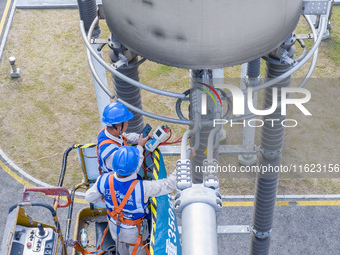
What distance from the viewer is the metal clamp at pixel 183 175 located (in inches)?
236

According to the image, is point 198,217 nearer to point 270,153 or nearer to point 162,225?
point 162,225

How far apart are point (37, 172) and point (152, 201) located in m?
8.66

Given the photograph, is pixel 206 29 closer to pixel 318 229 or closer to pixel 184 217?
pixel 184 217

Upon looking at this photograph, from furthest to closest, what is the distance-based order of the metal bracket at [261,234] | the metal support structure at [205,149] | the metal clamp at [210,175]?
the metal bracket at [261,234] → the metal clamp at [210,175] → the metal support structure at [205,149]

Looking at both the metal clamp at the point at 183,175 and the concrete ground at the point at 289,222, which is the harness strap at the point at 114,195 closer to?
the metal clamp at the point at 183,175

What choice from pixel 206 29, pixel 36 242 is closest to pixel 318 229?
pixel 36 242

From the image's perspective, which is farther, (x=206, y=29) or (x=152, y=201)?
(x=152, y=201)

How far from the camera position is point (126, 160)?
8.02 meters

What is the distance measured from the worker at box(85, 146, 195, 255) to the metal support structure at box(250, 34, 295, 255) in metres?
2.38

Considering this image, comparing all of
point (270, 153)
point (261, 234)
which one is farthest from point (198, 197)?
point (261, 234)

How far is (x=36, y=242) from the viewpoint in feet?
29.8

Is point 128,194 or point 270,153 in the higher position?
point 270,153

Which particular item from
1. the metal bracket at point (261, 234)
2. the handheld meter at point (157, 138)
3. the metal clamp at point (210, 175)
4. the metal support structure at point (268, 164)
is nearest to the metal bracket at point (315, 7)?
the metal support structure at point (268, 164)

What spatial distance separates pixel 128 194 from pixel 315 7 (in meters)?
4.05
